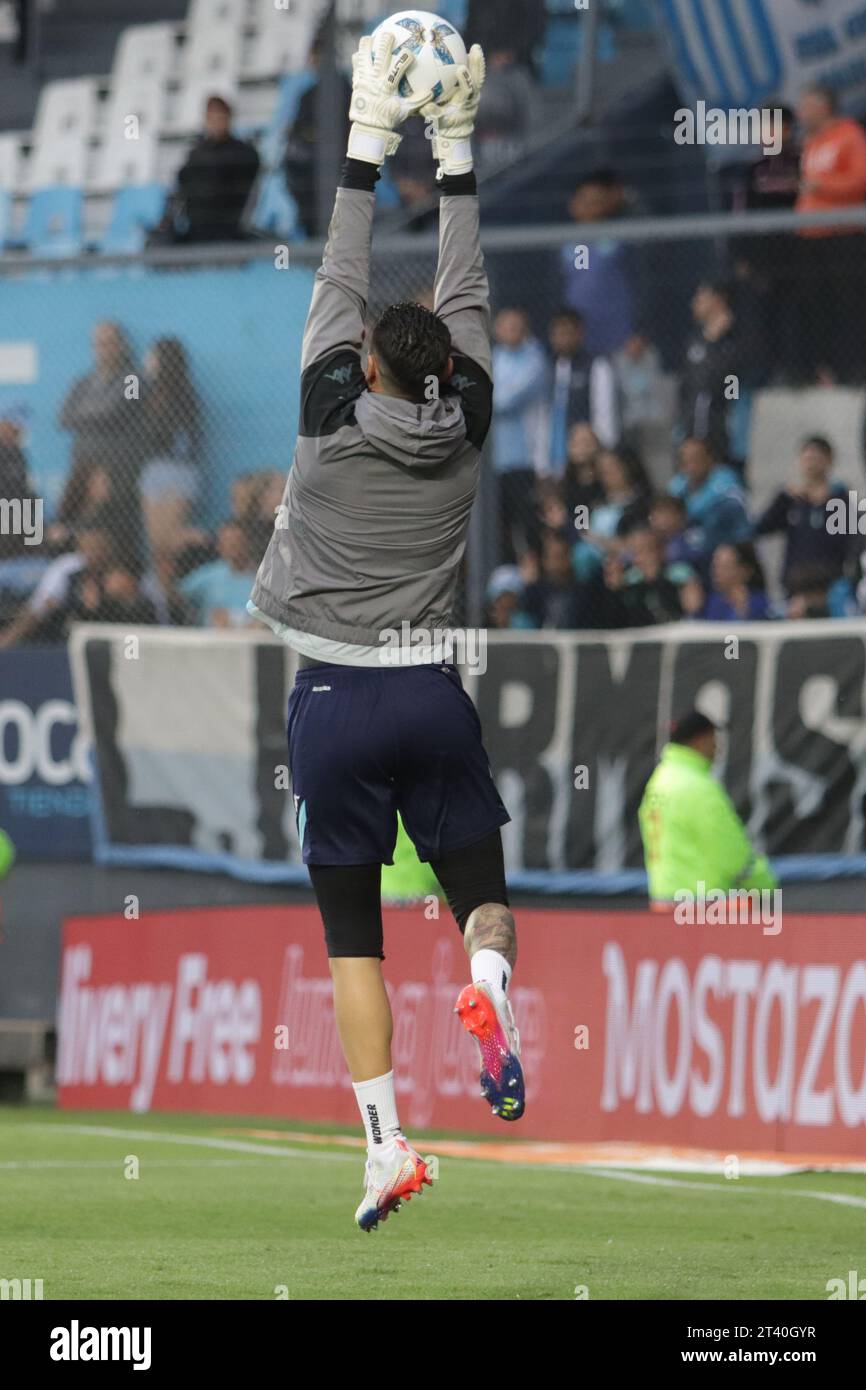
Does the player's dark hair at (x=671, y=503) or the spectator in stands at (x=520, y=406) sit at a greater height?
the spectator in stands at (x=520, y=406)

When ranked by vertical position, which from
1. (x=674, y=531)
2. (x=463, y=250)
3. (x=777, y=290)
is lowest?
(x=674, y=531)

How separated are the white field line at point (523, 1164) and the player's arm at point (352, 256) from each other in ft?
13.3

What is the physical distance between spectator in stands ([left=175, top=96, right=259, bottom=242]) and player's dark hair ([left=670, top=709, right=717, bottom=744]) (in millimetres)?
4955

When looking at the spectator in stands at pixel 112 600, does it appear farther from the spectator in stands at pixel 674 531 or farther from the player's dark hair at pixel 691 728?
the player's dark hair at pixel 691 728

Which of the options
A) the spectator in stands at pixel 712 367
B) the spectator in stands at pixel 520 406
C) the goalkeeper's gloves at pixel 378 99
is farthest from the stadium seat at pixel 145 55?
the goalkeeper's gloves at pixel 378 99

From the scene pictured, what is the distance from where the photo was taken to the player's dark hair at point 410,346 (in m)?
6.83

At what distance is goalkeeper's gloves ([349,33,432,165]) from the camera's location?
6.99 meters

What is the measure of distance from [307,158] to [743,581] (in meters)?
3.96

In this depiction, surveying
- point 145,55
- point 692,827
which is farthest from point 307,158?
point 692,827

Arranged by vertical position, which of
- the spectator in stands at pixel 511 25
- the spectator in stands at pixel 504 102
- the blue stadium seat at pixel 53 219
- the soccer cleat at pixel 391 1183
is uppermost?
the spectator in stands at pixel 511 25

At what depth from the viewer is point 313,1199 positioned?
944 cm

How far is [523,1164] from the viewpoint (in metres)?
11.4

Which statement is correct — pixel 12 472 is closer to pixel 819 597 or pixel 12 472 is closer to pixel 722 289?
pixel 722 289

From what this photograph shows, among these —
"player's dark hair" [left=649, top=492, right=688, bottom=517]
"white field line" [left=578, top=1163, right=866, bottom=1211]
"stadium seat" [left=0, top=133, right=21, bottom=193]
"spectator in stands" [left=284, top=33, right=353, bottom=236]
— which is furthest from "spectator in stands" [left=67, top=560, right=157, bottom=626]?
"white field line" [left=578, top=1163, right=866, bottom=1211]
